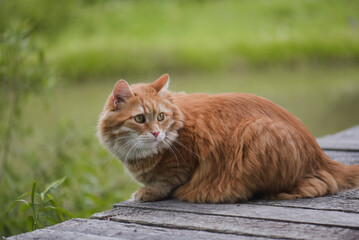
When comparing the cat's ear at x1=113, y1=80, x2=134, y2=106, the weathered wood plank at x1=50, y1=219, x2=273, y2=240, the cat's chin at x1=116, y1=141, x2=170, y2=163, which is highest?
the cat's ear at x1=113, y1=80, x2=134, y2=106

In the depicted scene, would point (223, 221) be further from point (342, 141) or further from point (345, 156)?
point (342, 141)

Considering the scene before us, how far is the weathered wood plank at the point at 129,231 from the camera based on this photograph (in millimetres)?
1690

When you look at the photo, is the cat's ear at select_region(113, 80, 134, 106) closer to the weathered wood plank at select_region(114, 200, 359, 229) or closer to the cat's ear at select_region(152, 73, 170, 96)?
the cat's ear at select_region(152, 73, 170, 96)

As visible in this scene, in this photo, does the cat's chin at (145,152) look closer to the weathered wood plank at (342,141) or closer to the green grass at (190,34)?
the weathered wood plank at (342,141)

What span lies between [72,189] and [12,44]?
4.19ft

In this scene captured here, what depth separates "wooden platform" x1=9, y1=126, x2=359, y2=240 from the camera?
1.69 meters

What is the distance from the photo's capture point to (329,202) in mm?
2021

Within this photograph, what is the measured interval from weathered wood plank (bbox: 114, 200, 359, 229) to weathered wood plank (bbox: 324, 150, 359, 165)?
3.20 feet

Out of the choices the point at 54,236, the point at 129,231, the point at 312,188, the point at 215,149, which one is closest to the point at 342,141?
the point at 312,188

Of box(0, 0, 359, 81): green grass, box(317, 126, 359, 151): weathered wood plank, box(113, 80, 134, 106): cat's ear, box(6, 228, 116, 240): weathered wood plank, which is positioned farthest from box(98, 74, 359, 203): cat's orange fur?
box(0, 0, 359, 81): green grass

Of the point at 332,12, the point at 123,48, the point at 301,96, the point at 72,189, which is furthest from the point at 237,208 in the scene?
the point at 332,12

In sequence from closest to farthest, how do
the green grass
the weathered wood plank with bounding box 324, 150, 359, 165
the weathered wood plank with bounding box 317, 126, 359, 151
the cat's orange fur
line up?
the cat's orange fur
the weathered wood plank with bounding box 324, 150, 359, 165
the weathered wood plank with bounding box 317, 126, 359, 151
the green grass

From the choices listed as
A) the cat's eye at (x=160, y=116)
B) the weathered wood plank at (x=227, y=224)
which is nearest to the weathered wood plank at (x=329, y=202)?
the weathered wood plank at (x=227, y=224)

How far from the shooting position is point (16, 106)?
381cm
